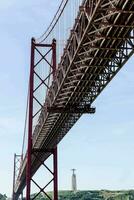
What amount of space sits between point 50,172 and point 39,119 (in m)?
5.57

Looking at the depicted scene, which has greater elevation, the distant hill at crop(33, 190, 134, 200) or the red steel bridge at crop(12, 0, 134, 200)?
the distant hill at crop(33, 190, 134, 200)

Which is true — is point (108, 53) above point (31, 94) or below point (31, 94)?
below

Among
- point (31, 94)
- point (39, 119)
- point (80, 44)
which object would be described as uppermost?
point (31, 94)

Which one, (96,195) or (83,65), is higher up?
(96,195)

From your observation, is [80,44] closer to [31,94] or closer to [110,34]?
[110,34]

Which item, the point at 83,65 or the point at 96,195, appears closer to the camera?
the point at 83,65

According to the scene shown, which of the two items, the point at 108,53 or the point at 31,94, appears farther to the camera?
the point at 31,94

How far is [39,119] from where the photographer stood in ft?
126

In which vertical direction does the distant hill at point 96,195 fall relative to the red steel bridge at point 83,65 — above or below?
above

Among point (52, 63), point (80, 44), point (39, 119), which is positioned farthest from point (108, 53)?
point (52, 63)

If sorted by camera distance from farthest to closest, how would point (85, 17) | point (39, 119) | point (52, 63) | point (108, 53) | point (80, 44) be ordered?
1. point (52, 63)
2. point (39, 119)
3. point (108, 53)
4. point (80, 44)
5. point (85, 17)

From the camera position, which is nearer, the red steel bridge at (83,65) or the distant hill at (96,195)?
the red steel bridge at (83,65)

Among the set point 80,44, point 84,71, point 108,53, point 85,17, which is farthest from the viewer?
point 84,71

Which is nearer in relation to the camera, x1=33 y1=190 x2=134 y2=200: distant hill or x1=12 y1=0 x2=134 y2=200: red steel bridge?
x1=12 y1=0 x2=134 y2=200: red steel bridge
